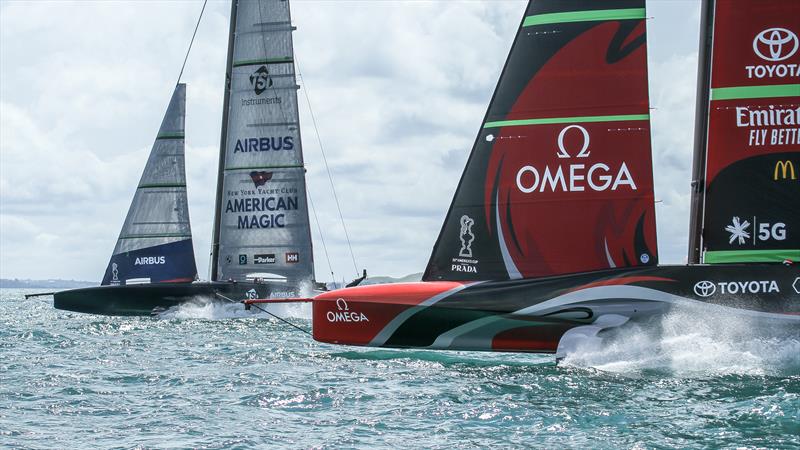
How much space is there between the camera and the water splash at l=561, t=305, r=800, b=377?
12.0 meters

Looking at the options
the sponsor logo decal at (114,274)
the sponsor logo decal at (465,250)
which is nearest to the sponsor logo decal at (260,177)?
the sponsor logo decal at (114,274)

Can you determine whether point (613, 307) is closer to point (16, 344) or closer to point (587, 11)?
point (587, 11)

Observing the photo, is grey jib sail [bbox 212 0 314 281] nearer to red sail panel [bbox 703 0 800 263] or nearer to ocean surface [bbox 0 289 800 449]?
ocean surface [bbox 0 289 800 449]

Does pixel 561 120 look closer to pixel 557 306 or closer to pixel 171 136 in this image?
pixel 557 306

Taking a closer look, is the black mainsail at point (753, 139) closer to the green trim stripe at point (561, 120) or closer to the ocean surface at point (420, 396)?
the green trim stripe at point (561, 120)

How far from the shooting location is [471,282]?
43.0 feet

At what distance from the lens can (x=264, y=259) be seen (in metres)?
27.2

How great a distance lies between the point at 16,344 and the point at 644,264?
1118 centimetres

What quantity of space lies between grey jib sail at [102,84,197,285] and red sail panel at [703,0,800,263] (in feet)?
58.6

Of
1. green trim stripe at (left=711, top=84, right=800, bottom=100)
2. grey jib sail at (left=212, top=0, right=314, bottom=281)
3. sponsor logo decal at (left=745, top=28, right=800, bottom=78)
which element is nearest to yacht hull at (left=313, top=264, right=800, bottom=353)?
green trim stripe at (left=711, top=84, right=800, bottom=100)

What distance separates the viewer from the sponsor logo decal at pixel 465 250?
1336 cm

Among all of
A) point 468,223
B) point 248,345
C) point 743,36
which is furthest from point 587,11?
point 248,345

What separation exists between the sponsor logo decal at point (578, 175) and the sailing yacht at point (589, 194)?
15 mm

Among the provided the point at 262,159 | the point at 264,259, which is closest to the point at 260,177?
the point at 262,159
